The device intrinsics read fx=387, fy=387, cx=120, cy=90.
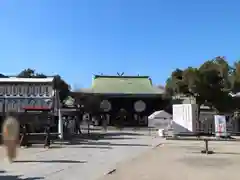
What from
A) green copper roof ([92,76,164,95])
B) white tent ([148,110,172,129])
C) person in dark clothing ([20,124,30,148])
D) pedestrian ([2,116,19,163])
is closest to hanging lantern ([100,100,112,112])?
green copper roof ([92,76,164,95])

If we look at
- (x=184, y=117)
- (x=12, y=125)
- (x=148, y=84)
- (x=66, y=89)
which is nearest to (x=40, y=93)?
(x=184, y=117)

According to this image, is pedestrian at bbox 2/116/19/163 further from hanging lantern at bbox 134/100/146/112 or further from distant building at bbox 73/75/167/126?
hanging lantern at bbox 134/100/146/112

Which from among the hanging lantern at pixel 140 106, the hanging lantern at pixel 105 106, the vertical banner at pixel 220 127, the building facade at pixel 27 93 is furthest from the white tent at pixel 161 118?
the hanging lantern at pixel 105 106

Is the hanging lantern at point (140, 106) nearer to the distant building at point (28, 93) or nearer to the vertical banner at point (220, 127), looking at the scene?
the vertical banner at point (220, 127)

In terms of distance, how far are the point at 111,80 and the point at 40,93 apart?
4022 cm

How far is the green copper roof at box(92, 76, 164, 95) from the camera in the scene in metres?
67.2

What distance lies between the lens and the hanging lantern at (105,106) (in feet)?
218

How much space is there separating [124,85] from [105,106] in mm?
6276

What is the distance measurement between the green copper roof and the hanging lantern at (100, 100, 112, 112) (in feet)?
5.69

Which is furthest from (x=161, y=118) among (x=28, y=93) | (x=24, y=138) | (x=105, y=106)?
(x=24, y=138)

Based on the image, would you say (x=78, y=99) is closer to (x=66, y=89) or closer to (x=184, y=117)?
(x=66, y=89)

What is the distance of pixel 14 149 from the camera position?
244cm

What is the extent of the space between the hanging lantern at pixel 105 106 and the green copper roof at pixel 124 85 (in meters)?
1.73

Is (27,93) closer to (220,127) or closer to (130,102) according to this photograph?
(220,127)
